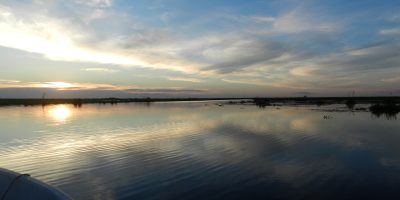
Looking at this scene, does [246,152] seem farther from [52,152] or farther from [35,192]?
[35,192]

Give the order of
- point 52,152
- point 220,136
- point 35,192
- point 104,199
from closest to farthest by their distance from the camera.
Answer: point 35,192
point 104,199
point 52,152
point 220,136

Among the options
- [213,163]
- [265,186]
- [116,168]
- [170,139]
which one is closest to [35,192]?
[265,186]

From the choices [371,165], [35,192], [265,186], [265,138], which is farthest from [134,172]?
[265,138]

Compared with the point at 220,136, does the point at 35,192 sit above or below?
above

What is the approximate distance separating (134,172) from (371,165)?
41.2 feet

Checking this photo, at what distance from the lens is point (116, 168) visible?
15.7 m

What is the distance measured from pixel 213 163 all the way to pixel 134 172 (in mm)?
4421

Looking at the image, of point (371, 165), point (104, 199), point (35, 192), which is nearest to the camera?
point (35, 192)

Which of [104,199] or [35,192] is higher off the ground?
[35,192]

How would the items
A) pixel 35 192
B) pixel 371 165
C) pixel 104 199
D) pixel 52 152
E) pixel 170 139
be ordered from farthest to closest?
1. pixel 170 139
2. pixel 52 152
3. pixel 371 165
4. pixel 104 199
5. pixel 35 192

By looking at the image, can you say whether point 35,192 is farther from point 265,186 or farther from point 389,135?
point 389,135

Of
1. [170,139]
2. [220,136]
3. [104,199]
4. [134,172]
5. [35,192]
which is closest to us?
Result: [35,192]

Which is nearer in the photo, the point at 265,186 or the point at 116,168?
the point at 265,186

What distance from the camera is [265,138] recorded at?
26.4m
